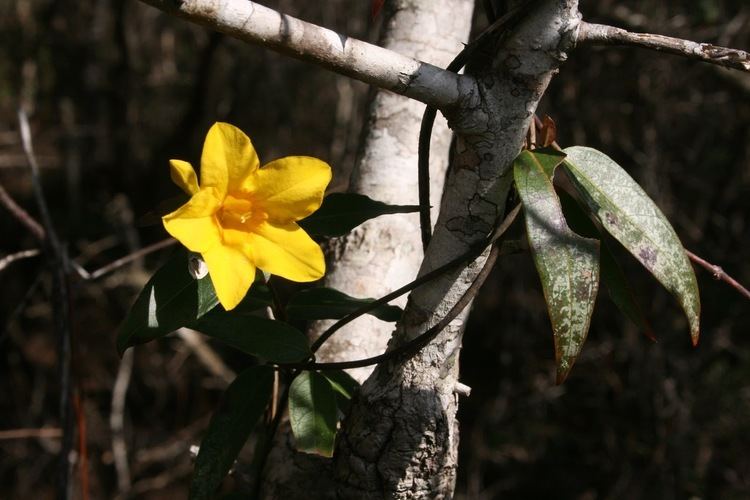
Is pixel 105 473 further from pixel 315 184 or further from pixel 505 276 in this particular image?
pixel 315 184

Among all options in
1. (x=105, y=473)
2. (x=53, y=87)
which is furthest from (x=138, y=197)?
(x=105, y=473)

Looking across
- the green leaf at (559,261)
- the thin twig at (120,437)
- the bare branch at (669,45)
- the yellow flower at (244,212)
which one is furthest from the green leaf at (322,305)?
the thin twig at (120,437)

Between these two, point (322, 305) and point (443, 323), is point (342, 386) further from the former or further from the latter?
point (443, 323)

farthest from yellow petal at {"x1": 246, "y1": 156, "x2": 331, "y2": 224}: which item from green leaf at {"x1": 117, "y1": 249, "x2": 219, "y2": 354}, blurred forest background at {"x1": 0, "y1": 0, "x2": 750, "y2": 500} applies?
blurred forest background at {"x1": 0, "y1": 0, "x2": 750, "y2": 500}

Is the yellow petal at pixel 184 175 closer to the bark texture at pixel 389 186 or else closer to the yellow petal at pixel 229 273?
the yellow petal at pixel 229 273

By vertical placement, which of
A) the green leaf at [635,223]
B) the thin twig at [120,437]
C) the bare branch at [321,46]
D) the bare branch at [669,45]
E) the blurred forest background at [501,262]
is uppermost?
the bare branch at [669,45]

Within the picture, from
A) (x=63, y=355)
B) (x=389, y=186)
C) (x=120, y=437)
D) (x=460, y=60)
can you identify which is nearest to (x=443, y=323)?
(x=460, y=60)

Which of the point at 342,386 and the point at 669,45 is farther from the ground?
the point at 669,45
